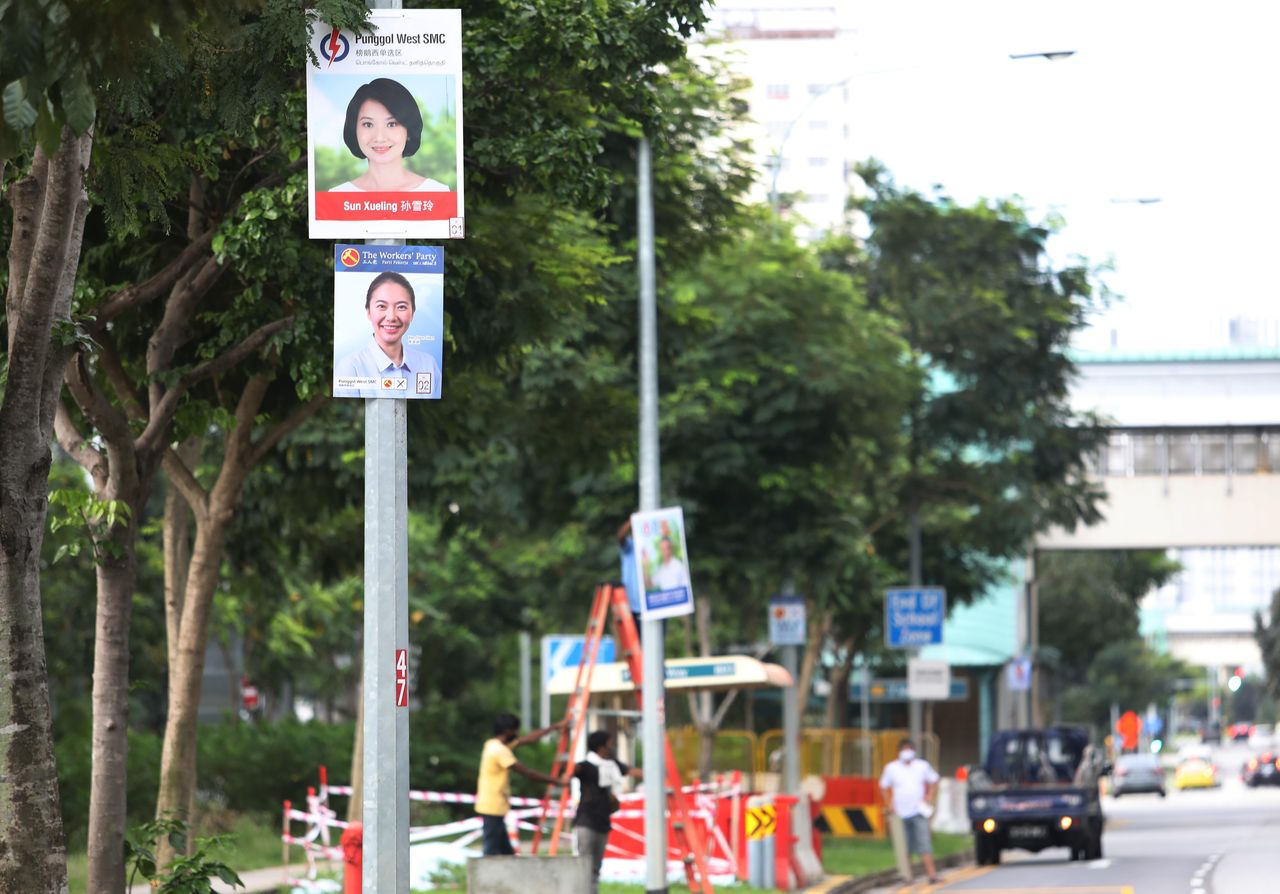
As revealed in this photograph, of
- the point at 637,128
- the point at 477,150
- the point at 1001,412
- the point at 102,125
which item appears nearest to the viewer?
the point at 102,125

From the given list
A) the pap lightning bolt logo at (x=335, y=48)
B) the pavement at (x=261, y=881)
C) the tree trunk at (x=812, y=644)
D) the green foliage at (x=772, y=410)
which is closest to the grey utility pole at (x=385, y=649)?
the pap lightning bolt logo at (x=335, y=48)

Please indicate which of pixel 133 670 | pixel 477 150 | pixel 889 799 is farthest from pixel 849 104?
pixel 477 150

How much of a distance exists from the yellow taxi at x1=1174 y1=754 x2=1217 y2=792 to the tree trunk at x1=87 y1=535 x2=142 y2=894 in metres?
68.4

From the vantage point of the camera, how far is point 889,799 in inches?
988

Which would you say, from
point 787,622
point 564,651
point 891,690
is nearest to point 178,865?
point 787,622

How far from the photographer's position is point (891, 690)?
2317 inches

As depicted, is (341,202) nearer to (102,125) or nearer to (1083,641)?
(102,125)

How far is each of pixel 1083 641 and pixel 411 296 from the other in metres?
66.2

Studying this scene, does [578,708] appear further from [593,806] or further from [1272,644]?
[1272,644]

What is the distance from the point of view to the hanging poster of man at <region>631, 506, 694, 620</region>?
1730 centimetres

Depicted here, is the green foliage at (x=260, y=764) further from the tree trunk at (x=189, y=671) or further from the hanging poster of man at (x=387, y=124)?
the hanging poster of man at (x=387, y=124)

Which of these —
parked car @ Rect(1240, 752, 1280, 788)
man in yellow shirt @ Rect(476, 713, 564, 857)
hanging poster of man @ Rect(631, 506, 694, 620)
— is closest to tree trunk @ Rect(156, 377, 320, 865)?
man in yellow shirt @ Rect(476, 713, 564, 857)

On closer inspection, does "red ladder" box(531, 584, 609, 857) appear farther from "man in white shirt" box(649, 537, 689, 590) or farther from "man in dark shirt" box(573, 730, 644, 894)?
"man in white shirt" box(649, 537, 689, 590)

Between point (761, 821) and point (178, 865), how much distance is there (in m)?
10.7
